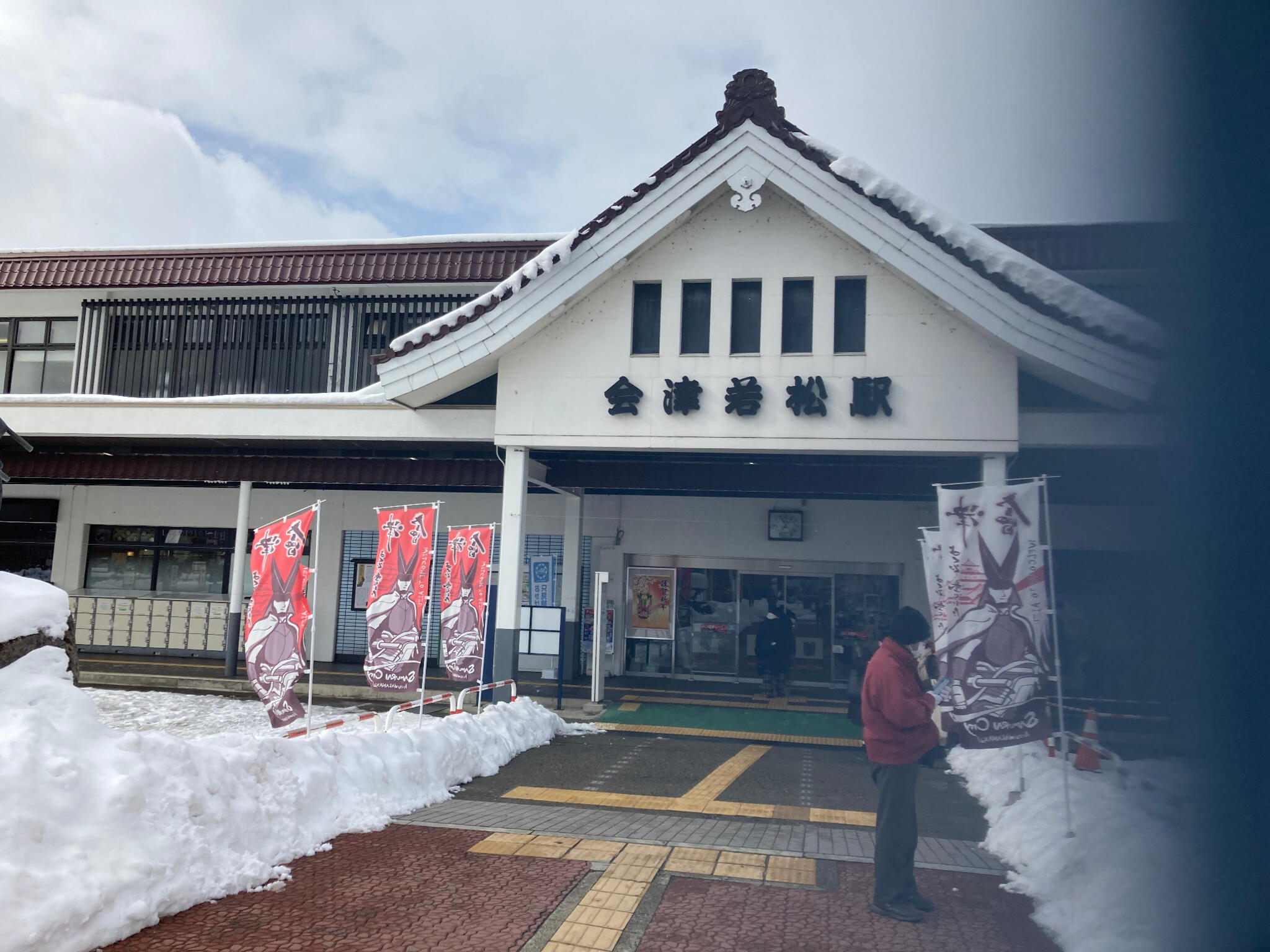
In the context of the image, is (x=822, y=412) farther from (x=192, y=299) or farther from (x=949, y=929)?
(x=192, y=299)

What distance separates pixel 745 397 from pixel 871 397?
1.55 meters

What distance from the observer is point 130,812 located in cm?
449

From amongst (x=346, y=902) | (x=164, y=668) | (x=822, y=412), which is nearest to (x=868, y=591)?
(x=822, y=412)

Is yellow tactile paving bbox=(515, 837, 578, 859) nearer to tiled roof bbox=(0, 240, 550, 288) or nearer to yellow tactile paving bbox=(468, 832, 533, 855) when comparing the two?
yellow tactile paving bbox=(468, 832, 533, 855)

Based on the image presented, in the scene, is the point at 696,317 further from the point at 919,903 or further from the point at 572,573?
the point at 919,903

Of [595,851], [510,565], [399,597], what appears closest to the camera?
[595,851]

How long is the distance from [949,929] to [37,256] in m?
16.9

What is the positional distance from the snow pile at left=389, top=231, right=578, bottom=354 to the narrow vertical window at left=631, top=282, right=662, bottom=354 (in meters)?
1.23

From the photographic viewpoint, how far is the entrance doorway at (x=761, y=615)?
15.0m

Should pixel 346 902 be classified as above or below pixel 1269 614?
below

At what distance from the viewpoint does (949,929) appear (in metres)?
4.57

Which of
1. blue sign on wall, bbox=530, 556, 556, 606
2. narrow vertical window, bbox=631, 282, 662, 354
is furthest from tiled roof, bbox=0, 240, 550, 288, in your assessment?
blue sign on wall, bbox=530, 556, 556, 606

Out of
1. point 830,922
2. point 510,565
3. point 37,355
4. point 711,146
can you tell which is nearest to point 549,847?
point 830,922

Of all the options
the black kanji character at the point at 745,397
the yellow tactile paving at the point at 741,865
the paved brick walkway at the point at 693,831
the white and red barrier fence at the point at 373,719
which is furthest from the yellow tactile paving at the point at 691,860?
the black kanji character at the point at 745,397
